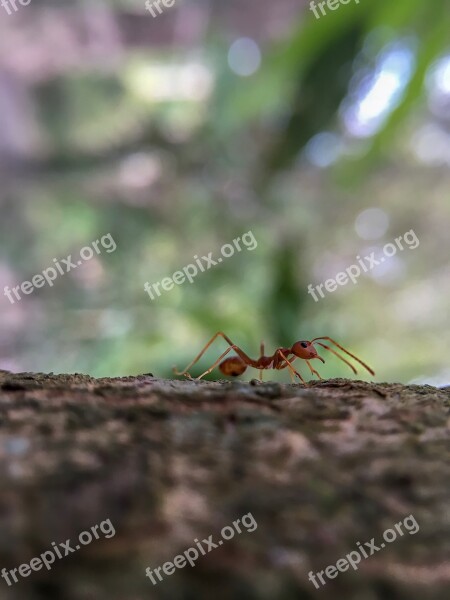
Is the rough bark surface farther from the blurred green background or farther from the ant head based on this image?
the blurred green background

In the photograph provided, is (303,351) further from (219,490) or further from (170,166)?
(170,166)

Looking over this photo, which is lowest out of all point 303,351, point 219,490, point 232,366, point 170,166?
point 219,490

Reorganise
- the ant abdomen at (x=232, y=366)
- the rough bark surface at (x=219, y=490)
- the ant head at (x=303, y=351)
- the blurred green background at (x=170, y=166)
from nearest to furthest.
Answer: the rough bark surface at (x=219, y=490) → the ant head at (x=303, y=351) → the ant abdomen at (x=232, y=366) → the blurred green background at (x=170, y=166)

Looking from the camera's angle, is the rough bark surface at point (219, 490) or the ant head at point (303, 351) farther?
the ant head at point (303, 351)

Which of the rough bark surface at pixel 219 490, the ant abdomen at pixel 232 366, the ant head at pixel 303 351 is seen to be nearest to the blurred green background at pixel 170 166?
the ant abdomen at pixel 232 366

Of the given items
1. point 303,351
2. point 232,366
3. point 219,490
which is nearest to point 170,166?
point 232,366

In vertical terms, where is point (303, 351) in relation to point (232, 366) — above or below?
below

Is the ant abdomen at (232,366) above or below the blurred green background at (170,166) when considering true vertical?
below

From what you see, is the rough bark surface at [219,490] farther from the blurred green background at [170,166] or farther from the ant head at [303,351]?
the blurred green background at [170,166]

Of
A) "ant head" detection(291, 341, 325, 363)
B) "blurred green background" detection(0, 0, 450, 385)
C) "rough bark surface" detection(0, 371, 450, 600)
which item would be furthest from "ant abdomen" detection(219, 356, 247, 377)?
"blurred green background" detection(0, 0, 450, 385)
